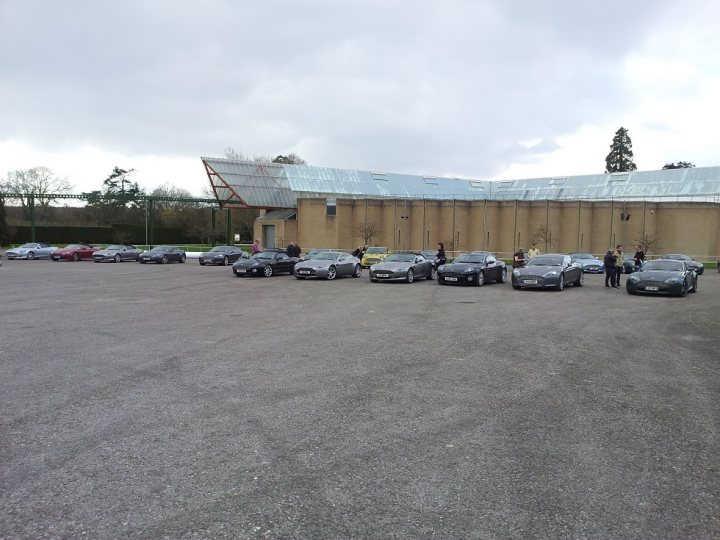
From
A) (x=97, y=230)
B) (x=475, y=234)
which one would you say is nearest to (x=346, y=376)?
(x=475, y=234)

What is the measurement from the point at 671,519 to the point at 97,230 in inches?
3026

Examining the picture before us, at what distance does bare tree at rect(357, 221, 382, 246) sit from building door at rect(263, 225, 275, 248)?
31.8 feet

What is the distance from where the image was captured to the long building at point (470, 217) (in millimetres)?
61062

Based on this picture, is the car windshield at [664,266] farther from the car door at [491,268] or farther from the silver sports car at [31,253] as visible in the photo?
the silver sports car at [31,253]

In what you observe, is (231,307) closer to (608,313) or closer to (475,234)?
(608,313)

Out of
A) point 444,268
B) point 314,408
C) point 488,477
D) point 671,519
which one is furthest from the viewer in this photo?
point 444,268

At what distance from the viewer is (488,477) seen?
4219 millimetres

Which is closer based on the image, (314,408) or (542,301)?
(314,408)

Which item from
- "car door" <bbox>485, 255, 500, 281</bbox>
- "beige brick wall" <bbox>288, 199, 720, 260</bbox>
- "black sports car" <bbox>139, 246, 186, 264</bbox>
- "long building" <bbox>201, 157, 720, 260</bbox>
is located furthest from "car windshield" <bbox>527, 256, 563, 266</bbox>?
"beige brick wall" <bbox>288, 199, 720, 260</bbox>

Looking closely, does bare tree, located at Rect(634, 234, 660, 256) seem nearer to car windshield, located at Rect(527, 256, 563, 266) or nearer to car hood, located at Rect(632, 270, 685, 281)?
car windshield, located at Rect(527, 256, 563, 266)

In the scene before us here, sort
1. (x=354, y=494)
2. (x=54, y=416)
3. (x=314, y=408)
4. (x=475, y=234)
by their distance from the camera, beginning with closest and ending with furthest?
(x=354, y=494), (x=54, y=416), (x=314, y=408), (x=475, y=234)

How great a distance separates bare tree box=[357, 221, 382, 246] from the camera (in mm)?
59906

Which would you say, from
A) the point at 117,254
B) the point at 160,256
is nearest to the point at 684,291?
the point at 160,256

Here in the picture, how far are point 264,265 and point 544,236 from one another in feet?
139
